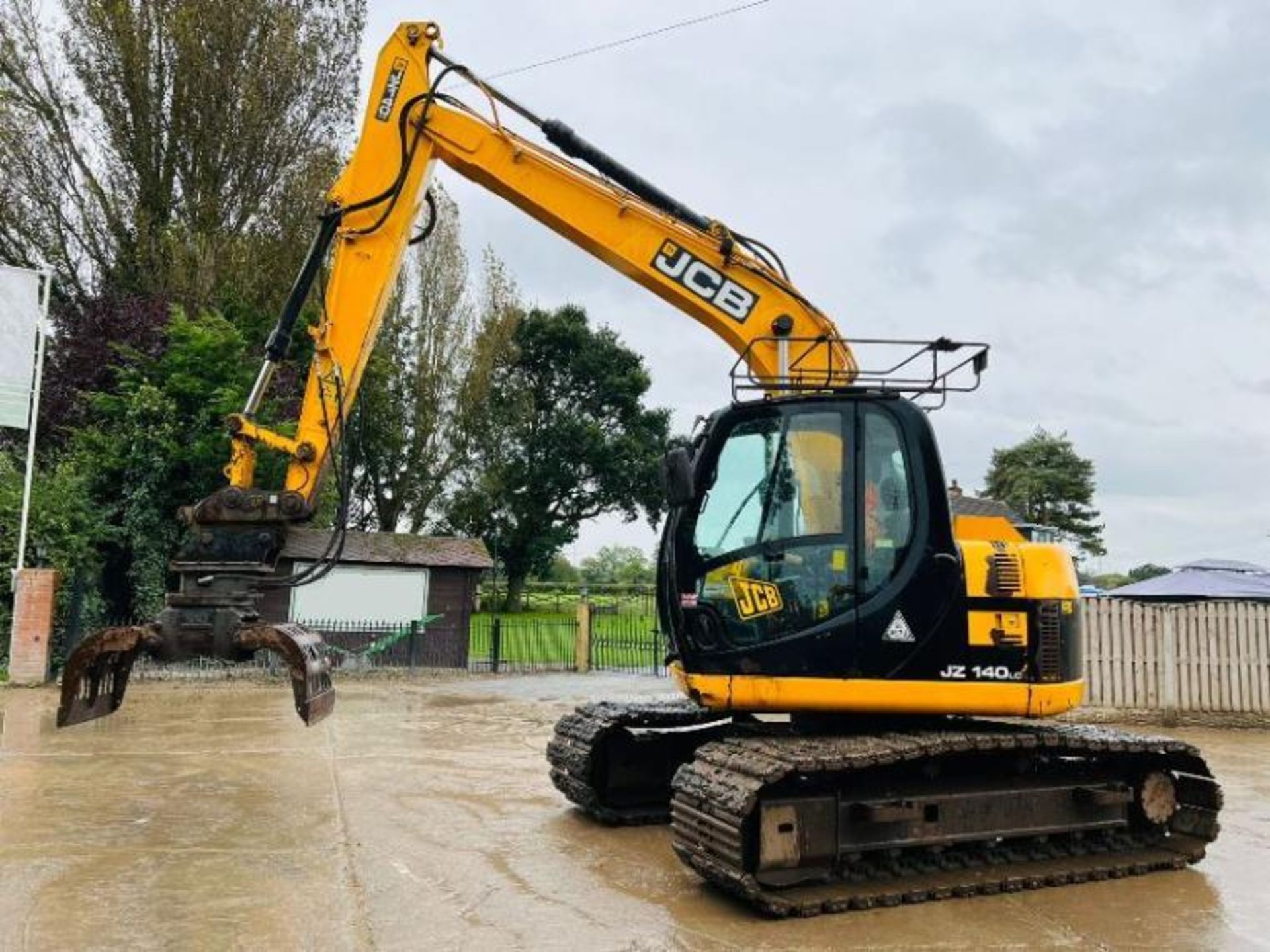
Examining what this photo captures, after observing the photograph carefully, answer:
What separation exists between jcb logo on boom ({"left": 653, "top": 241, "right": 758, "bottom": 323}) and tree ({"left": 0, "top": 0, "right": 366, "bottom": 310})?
50.9ft

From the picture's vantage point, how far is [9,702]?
468 inches

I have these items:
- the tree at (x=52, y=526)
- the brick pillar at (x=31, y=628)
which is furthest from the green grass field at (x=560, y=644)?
the brick pillar at (x=31, y=628)

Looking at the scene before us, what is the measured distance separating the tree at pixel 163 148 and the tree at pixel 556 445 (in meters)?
13.9

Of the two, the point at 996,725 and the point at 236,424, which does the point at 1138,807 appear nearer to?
the point at 996,725

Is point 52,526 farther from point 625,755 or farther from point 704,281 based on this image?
point 704,281

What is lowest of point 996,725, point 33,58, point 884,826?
point 884,826

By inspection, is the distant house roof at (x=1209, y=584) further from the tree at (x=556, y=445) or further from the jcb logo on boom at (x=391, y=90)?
the tree at (x=556, y=445)

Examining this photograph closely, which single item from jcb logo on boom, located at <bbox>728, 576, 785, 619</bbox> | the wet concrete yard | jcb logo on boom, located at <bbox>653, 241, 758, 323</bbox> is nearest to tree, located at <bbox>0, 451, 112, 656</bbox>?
the wet concrete yard

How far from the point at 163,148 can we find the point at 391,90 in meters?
15.5

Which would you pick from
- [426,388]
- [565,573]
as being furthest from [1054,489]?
[426,388]

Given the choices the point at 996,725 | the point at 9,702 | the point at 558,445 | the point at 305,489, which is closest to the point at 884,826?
the point at 996,725

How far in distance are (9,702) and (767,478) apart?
10.5 m

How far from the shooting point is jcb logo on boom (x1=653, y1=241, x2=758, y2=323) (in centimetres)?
655

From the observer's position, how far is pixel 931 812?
17.5 ft
